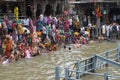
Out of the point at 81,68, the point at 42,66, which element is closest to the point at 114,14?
the point at 42,66

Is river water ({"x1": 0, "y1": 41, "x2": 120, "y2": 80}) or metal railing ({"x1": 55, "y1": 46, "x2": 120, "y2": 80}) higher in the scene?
metal railing ({"x1": 55, "y1": 46, "x2": 120, "y2": 80})

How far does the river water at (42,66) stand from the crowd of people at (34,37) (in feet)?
2.04

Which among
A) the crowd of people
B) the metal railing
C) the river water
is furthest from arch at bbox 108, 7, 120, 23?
the metal railing

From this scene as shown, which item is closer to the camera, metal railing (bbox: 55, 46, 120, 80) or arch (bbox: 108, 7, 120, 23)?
metal railing (bbox: 55, 46, 120, 80)

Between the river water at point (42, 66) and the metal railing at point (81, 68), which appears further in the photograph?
the river water at point (42, 66)

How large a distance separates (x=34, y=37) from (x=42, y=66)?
5733 mm

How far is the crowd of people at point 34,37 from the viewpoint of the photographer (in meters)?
23.9

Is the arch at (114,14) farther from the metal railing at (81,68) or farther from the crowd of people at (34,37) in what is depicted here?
the metal railing at (81,68)

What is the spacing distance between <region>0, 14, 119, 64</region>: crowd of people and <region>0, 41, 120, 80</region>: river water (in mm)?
623

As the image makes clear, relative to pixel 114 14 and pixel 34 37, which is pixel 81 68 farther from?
pixel 114 14

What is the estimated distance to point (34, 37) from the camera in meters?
27.1

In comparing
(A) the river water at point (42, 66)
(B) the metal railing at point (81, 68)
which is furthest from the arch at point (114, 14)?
(B) the metal railing at point (81, 68)

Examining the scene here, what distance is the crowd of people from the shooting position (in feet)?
78.3

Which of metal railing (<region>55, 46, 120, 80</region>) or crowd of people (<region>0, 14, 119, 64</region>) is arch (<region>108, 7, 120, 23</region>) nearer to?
crowd of people (<region>0, 14, 119, 64</region>)
